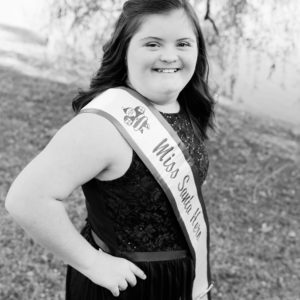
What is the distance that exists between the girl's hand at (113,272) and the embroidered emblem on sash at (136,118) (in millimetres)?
367

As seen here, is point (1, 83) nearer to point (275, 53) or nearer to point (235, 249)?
point (275, 53)

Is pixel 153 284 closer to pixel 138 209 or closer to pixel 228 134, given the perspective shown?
pixel 138 209

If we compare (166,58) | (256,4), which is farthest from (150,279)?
(256,4)

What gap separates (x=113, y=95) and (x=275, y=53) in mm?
4788

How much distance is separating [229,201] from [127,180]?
12.1ft

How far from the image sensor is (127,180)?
4.11 feet

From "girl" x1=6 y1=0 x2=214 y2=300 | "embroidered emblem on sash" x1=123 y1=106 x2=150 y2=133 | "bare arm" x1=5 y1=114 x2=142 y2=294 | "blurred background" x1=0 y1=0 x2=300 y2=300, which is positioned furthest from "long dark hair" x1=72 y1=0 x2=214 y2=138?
"blurred background" x1=0 y1=0 x2=300 y2=300

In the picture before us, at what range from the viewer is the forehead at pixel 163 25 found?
1.25 m

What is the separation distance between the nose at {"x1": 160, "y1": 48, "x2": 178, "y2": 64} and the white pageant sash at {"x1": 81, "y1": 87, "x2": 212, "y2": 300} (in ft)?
0.48

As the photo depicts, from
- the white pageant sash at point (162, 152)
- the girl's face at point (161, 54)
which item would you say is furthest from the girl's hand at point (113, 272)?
the girl's face at point (161, 54)

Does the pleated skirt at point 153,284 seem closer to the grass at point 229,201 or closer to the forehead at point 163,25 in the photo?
the forehead at point 163,25

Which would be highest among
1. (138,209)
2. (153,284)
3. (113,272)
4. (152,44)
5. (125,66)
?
(152,44)

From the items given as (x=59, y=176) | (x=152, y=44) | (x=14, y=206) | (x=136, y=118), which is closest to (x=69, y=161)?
(x=59, y=176)

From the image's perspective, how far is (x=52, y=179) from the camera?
113cm
